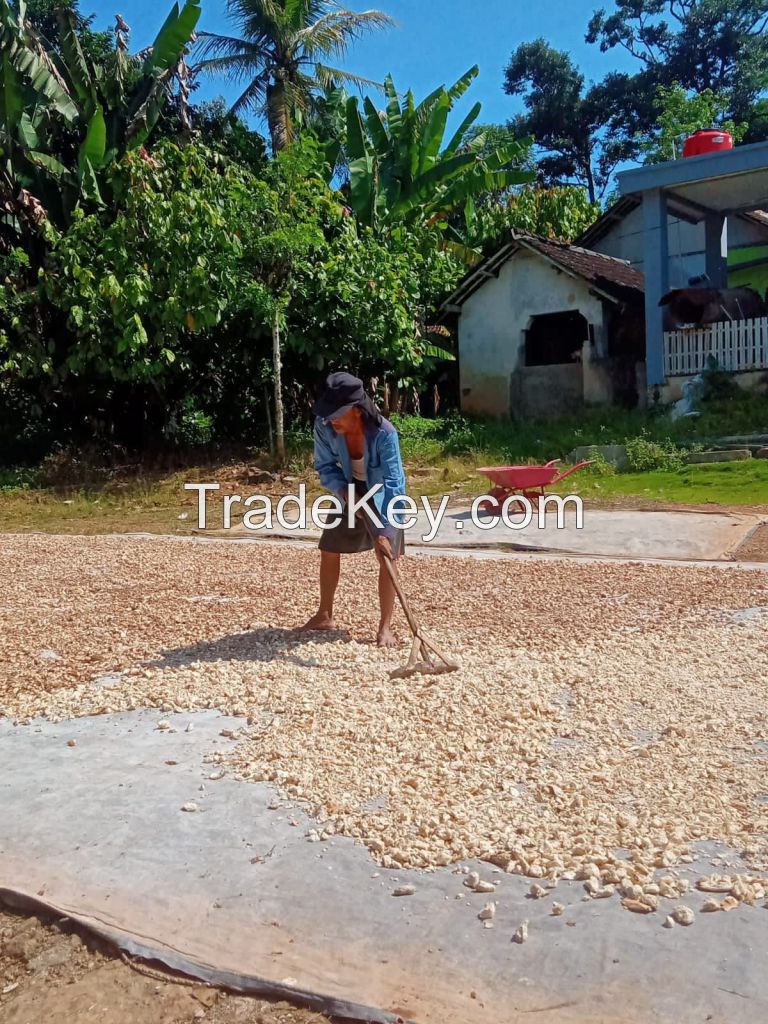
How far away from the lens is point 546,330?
58.9 feet

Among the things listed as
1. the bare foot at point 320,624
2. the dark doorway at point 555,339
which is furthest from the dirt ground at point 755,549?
the dark doorway at point 555,339

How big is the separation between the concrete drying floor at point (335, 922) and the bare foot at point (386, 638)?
1.70 meters

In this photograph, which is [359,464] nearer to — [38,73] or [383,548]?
[383,548]

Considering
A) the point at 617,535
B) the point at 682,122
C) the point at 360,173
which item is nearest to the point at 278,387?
the point at 360,173

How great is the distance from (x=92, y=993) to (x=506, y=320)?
52.7ft

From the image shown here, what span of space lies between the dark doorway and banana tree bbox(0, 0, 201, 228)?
7707 millimetres

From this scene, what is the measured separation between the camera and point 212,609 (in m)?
6.07

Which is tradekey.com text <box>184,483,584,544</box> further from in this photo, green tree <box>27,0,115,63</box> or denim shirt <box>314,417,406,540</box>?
Answer: green tree <box>27,0,115,63</box>

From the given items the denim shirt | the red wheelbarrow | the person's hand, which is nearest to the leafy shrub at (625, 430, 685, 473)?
the red wheelbarrow

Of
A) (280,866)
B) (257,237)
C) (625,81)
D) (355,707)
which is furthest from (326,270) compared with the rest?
(625,81)

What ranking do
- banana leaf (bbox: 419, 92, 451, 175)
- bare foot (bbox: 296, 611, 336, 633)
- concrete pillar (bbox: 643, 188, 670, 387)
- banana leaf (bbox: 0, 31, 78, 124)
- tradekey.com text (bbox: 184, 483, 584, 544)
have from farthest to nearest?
banana leaf (bbox: 419, 92, 451, 175)
concrete pillar (bbox: 643, 188, 670, 387)
banana leaf (bbox: 0, 31, 78, 124)
tradekey.com text (bbox: 184, 483, 584, 544)
bare foot (bbox: 296, 611, 336, 633)

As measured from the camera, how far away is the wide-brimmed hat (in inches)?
184

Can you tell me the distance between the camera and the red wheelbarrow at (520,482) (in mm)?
9477

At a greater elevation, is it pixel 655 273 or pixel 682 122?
pixel 682 122
